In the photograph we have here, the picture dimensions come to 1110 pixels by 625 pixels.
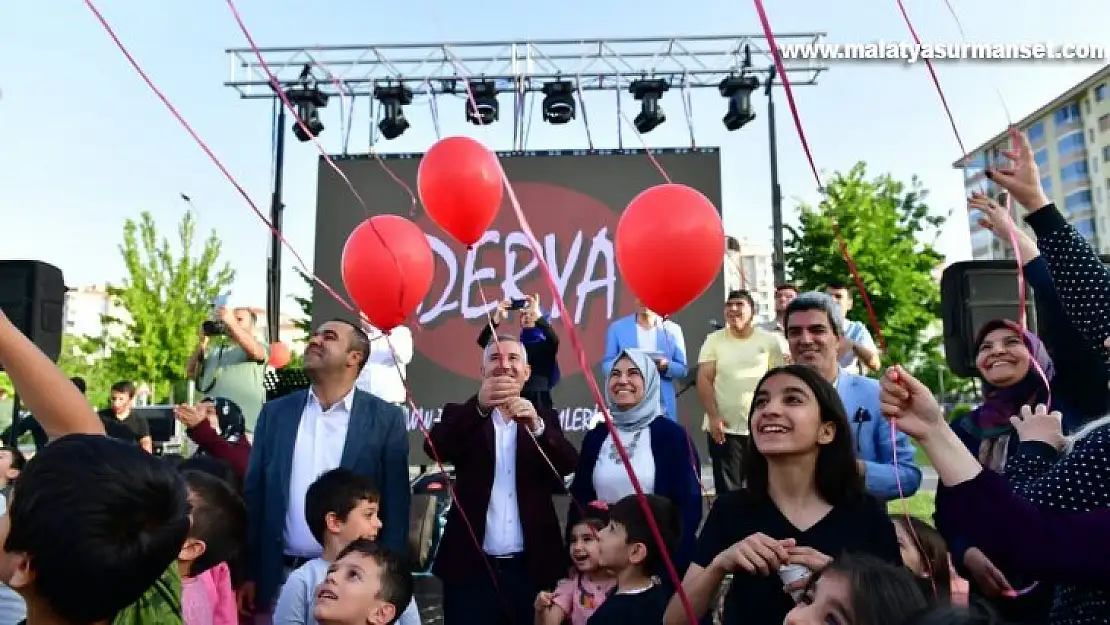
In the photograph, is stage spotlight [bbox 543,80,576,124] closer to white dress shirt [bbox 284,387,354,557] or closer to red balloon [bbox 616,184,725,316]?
red balloon [bbox 616,184,725,316]

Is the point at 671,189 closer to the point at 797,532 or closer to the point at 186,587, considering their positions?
the point at 797,532

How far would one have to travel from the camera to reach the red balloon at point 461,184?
3.85 metres

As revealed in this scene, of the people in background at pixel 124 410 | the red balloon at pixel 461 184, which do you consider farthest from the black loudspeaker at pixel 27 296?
the red balloon at pixel 461 184

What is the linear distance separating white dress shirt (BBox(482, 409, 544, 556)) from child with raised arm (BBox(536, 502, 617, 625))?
8.4 inches

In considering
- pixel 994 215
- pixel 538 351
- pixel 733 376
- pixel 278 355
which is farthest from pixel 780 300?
pixel 278 355

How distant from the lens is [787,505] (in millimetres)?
1903

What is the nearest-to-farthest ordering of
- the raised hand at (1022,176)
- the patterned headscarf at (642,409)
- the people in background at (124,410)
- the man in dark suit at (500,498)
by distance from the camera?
the raised hand at (1022,176) → the man in dark suit at (500,498) → the patterned headscarf at (642,409) → the people in background at (124,410)

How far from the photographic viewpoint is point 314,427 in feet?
9.70

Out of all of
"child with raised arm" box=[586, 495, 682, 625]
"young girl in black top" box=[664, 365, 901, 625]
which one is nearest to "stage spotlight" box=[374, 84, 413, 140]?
"child with raised arm" box=[586, 495, 682, 625]

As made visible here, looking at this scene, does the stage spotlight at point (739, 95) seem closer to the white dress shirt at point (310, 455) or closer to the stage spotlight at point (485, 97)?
the stage spotlight at point (485, 97)

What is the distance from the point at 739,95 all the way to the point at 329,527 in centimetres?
869

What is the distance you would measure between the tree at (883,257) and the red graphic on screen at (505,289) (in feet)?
20.5

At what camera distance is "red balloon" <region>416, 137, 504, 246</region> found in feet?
12.6

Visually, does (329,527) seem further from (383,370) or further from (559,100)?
(559,100)
